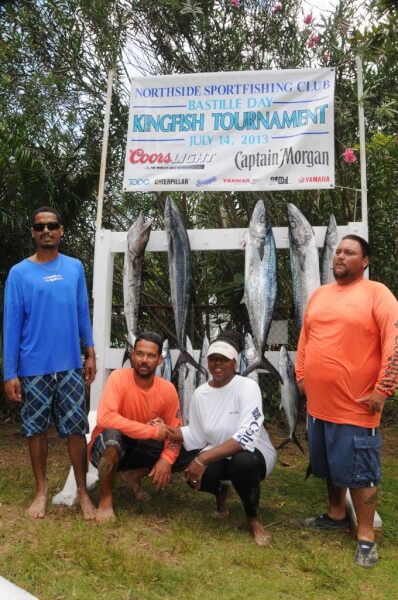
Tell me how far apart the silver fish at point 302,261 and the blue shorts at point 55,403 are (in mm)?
1684

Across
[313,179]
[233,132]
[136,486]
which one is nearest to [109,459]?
[136,486]

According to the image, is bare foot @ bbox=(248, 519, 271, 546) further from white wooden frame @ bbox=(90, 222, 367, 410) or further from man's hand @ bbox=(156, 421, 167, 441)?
white wooden frame @ bbox=(90, 222, 367, 410)

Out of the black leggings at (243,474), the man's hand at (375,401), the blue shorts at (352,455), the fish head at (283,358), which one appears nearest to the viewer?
the man's hand at (375,401)

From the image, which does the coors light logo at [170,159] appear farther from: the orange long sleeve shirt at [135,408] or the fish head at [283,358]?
the orange long sleeve shirt at [135,408]

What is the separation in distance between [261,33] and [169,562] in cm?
613

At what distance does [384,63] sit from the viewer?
5.67m

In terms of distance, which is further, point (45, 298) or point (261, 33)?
point (261, 33)

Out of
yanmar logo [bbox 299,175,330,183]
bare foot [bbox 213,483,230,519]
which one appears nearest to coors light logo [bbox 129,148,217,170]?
yanmar logo [bbox 299,175,330,183]

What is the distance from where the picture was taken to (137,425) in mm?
3578

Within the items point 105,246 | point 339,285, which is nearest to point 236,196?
point 105,246

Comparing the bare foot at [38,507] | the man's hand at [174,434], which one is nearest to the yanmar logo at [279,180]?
the man's hand at [174,434]

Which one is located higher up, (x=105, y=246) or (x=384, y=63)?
(x=384, y=63)

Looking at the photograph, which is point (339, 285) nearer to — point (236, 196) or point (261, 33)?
point (236, 196)

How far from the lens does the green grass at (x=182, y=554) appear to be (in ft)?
9.16
